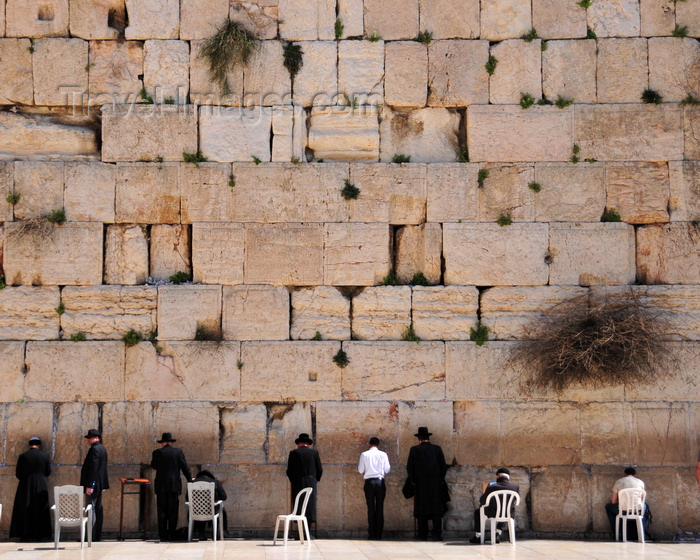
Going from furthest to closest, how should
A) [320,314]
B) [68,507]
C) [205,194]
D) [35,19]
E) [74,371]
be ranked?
[35,19]
[205,194]
[320,314]
[74,371]
[68,507]

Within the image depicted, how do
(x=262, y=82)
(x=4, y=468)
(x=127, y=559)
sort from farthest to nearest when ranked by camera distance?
(x=262, y=82) < (x=4, y=468) < (x=127, y=559)

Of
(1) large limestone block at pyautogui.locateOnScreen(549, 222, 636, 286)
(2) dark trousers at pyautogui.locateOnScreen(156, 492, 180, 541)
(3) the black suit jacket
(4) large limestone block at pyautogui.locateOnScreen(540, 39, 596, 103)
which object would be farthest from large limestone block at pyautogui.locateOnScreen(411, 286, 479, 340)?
(2) dark trousers at pyautogui.locateOnScreen(156, 492, 180, 541)

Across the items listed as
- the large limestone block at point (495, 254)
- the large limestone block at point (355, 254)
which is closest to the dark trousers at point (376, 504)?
the large limestone block at point (355, 254)

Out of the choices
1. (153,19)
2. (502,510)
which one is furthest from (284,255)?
(502,510)

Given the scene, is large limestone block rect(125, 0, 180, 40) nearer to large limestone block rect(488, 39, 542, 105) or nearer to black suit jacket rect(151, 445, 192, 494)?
large limestone block rect(488, 39, 542, 105)

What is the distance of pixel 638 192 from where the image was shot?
426 inches

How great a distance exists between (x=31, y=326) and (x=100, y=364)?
37.7 inches

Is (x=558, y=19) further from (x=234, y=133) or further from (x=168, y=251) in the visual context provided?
(x=168, y=251)

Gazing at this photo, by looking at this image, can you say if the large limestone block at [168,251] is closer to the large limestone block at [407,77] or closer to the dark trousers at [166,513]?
the dark trousers at [166,513]

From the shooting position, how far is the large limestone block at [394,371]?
10492 millimetres

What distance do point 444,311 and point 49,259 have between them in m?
4.76

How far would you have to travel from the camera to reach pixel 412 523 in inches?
405

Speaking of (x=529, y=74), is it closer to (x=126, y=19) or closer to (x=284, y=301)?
(x=284, y=301)

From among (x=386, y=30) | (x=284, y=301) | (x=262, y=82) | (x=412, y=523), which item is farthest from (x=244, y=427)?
(x=386, y=30)
